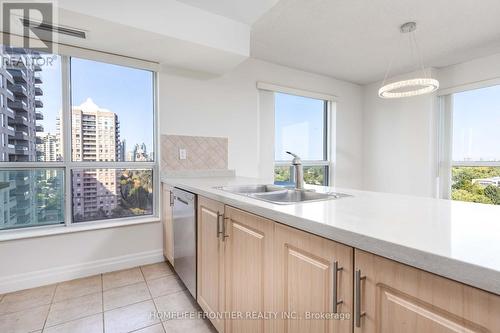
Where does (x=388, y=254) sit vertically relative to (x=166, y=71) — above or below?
below

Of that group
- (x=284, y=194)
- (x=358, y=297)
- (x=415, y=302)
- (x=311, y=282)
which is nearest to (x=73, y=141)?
(x=284, y=194)

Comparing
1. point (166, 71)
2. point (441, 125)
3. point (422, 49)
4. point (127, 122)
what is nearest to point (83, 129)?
point (127, 122)

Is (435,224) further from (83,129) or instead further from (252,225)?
(83,129)

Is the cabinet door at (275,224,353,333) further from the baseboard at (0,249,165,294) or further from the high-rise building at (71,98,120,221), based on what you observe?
the high-rise building at (71,98,120,221)

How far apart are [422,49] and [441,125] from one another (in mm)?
1236

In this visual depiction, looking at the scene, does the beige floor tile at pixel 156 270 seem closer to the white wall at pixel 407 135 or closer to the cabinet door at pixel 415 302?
the cabinet door at pixel 415 302

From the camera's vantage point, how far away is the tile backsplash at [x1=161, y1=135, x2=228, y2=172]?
8.87ft

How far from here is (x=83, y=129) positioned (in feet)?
7.84

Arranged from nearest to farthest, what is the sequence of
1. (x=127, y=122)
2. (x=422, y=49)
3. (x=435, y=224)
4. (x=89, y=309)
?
(x=435, y=224) → (x=89, y=309) → (x=127, y=122) → (x=422, y=49)

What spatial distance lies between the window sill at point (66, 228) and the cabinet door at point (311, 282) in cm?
204

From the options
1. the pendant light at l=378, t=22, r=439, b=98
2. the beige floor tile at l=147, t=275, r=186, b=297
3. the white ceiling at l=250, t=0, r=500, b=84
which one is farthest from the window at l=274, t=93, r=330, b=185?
the beige floor tile at l=147, t=275, r=186, b=297

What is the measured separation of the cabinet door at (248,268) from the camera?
1.02m

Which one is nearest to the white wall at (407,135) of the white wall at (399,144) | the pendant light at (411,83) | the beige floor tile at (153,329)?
the white wall at (399,144)

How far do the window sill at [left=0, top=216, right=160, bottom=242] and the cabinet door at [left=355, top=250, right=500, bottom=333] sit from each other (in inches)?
93.6
